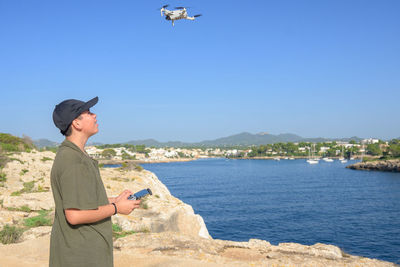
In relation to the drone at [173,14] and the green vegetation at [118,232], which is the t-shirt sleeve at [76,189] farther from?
the drone at [173,14]

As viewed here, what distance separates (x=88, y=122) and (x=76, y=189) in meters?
0.60

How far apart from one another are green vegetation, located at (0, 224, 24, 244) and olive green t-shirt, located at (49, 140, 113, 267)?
235 inches

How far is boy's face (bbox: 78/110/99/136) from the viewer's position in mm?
2822

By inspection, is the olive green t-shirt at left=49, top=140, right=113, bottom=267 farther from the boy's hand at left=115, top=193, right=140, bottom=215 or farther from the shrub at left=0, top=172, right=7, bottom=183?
the shrub at left=0, top=172, right=7, bottom=183

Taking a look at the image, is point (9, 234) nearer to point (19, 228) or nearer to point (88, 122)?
point (19, 228)

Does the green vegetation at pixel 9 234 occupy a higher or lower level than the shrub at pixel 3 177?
lower

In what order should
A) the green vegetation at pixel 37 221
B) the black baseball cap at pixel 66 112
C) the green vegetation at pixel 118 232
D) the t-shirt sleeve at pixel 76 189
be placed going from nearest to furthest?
the t-shirt sleeve at pixel 76 189 < the black baseball cap at pixel 66 112 < the green vegetation at pixel 118 232 < the green vegetation at pixel 37 221

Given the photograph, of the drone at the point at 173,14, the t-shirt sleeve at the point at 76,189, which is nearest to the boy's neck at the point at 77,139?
the t-shirt sleeve at the point at 76,189

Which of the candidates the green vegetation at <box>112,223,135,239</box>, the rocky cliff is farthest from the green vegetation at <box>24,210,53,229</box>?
the green vegetation at <box>112,223,135,239</box>

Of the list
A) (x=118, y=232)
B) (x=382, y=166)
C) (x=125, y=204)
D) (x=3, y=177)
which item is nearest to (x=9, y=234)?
(x=118, y=232)

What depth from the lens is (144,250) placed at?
286 inches

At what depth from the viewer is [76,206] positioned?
2.53 meters

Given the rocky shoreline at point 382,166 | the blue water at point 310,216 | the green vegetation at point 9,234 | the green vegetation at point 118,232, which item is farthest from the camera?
the rocky shoreline at point 382,166

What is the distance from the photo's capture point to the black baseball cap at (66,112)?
2.73 m
